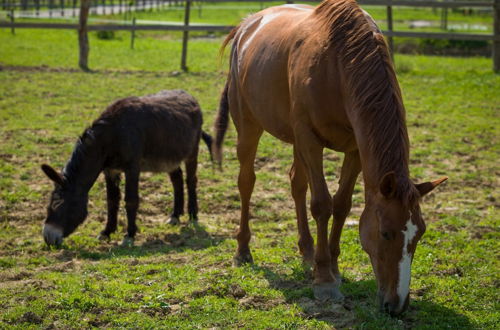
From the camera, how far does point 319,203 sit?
4.94 metres

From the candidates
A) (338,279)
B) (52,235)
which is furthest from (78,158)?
(338,279)

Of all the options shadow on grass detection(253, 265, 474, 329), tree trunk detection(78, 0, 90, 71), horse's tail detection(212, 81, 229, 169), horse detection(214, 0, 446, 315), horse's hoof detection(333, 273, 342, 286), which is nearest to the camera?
horse detection(214, 0, 446, 315)

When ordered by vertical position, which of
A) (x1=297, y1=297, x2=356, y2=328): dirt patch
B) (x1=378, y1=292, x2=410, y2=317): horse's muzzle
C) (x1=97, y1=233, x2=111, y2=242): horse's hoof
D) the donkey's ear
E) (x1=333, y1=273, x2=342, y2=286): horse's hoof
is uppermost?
the donkey's ear

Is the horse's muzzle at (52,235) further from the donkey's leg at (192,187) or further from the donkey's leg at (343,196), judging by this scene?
the donkey's leg at (343,196)

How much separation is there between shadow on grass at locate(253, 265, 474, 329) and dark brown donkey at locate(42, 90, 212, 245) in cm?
256

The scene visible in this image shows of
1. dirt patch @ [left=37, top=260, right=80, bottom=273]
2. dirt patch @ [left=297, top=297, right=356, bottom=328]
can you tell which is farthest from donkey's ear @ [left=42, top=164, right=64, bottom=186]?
dirt patch @ [left=297, top=297, right=356, bottom=328]

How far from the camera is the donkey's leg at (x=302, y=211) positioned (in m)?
5.76

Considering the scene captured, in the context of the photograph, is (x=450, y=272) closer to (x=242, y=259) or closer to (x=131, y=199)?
(x=242, y=259)

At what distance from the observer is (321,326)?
14.6ft

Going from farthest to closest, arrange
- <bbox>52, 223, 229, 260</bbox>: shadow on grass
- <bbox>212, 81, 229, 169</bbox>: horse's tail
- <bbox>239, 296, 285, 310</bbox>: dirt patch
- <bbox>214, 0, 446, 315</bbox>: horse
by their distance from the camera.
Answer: <bbox>212, 81, 229, 169</bbox>: horse's tail, <bbox>52, 223, 229, 260</bbox>: shadow on grass, <bbox>239, 296, 285, 310</bbox>: dirt patch, <bbox>214, 0, 446, 315</bbox>: horse

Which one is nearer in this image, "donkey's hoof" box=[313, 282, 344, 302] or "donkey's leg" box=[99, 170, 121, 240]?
"donkey's hoof" box=[313, 282, 344, 302]

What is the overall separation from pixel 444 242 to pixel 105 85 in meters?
10.8

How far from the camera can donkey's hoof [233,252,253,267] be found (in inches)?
234

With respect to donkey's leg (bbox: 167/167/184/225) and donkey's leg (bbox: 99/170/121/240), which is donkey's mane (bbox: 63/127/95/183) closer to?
donkey's leg (bbox: 99/170/121/240)
